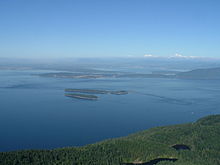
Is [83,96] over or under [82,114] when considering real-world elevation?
over

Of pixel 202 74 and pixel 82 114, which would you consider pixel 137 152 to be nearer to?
pixel 82 114

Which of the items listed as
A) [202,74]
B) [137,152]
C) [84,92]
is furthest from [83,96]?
[202,74]

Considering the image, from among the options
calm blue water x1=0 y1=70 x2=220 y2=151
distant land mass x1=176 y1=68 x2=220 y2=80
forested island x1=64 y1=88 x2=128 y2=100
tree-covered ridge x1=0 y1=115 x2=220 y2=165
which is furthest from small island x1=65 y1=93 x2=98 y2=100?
distant land mass x1=176 y1=68 x2=220 y2=80

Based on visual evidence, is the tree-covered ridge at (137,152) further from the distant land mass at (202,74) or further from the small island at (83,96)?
the distant land mass at (202,74)

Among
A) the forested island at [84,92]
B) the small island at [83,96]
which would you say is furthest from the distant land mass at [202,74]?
the small island at [83,96]

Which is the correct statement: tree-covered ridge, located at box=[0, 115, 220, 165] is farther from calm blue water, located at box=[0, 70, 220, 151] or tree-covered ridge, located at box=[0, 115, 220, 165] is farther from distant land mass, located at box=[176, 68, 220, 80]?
distant land mass, located at box=[176, 68, 220, 80]

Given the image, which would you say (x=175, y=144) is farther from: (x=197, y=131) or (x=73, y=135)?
(x=73, y=135)

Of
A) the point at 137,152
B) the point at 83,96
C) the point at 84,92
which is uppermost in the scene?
the point at 84,92

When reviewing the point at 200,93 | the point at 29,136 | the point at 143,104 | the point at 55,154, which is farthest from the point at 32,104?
the point at 200,93
